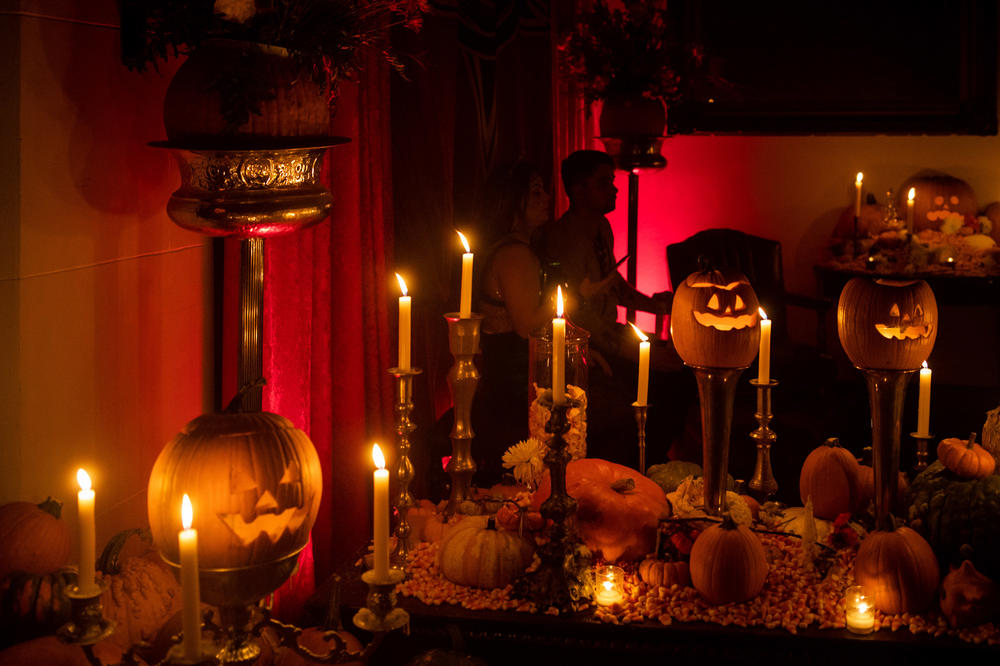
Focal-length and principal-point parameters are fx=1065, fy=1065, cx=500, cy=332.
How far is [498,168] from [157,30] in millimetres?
2717

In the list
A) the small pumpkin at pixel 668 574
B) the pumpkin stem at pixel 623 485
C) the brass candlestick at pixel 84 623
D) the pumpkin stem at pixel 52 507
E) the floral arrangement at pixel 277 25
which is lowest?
the small pumpkin at pixel 668 574

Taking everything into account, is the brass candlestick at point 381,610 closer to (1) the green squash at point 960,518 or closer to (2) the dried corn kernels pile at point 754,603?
(2) the dried corn kernels pile at point 754,603

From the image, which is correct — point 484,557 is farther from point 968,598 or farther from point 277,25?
point 277,25

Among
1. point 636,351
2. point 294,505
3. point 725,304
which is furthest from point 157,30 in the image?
point 636,351

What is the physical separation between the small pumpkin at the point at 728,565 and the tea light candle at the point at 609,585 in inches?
5.9

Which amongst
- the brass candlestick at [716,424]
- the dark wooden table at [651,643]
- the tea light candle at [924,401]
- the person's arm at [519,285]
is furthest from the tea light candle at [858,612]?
the person's arm at [519,285]

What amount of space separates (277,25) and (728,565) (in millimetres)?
1266

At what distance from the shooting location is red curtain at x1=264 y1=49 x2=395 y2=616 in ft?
8.37

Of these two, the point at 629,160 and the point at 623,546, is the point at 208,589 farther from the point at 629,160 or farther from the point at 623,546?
the point at 629,160

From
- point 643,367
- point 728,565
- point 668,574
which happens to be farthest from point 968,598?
point 643,367

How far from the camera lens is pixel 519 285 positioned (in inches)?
140

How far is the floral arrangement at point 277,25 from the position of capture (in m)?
1.79

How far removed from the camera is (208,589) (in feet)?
5.27

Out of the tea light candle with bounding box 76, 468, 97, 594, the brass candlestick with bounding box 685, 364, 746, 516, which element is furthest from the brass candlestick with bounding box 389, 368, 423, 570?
the tea light candle with bounding box 76, 468, 97, 594
